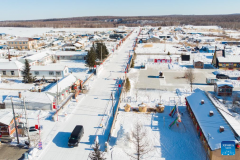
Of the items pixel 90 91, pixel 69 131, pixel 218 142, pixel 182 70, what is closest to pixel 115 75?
pixel 90 91

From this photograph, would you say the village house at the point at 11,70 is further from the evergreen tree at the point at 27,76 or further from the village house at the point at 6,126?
the village house at the point at 6,126

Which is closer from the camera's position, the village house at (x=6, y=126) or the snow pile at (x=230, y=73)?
the village house at (x=6, y=126)

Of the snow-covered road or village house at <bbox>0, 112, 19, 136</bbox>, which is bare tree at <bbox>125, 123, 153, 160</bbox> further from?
village house at <bbox>0, 112, 19, 136</bbox>

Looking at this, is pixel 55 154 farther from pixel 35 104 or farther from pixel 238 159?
pixel 238 159

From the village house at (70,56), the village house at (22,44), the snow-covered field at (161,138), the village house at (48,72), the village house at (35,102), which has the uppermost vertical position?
the village house at (22,44)

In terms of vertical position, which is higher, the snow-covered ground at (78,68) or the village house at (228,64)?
the village house at (228,64)

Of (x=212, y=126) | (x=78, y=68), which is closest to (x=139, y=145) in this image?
(x=212, y=126)

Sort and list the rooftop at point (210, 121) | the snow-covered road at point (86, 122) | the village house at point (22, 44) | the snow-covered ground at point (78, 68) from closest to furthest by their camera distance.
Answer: the rooftop at point (210, 121)
the snow-covered road at point (86, 122)
the snow-covered ground at point (78, 68)
the village house at point (22, 44)

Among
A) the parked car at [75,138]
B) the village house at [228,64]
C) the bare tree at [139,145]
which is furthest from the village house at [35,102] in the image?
the village house at [228,64]
